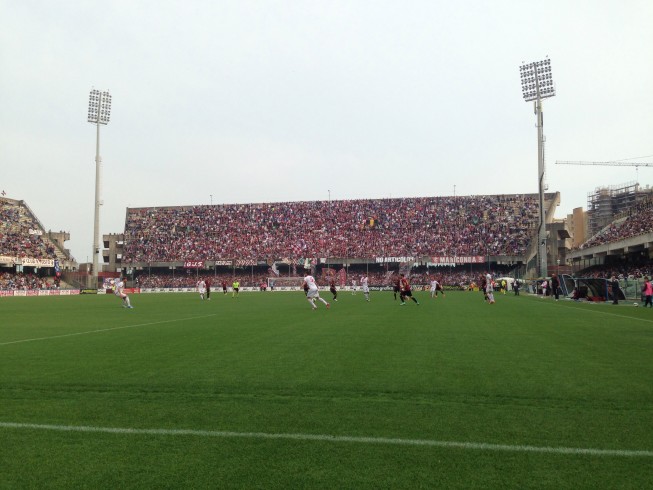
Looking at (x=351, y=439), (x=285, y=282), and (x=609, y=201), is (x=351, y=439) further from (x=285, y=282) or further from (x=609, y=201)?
(x=609, y=201)

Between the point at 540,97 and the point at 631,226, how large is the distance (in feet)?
57.9

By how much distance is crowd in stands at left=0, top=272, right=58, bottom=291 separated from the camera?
216 ft

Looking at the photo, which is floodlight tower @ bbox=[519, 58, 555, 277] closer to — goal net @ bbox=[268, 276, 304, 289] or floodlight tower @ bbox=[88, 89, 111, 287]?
goal net @ bbox=[268, 276, 304, 289]

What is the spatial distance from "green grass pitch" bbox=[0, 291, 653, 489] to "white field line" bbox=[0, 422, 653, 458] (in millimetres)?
18

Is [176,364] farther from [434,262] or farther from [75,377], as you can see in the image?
[434,262]

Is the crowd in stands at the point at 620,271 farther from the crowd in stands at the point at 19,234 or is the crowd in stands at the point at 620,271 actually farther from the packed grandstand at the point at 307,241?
the crowd in stands at the point at 19,234

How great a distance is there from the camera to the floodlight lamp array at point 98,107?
6775 centimetres

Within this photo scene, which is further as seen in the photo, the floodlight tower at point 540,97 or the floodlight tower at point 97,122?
the floodlight tower at point 97,122

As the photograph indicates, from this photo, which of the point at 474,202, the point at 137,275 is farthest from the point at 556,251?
the point at 137,275

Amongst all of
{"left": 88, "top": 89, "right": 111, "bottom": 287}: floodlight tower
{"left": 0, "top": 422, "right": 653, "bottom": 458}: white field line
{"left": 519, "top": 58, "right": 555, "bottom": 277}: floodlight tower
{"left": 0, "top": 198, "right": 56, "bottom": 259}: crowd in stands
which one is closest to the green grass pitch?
{"left": 0, "top": 422, "right": 653, "bottom": 458}: white field line

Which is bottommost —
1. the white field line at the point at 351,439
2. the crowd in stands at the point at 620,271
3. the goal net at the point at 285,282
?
the white field line at the point at 351,439

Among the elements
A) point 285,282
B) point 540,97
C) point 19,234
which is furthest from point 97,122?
point 540,97

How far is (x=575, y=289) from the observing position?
124 ft

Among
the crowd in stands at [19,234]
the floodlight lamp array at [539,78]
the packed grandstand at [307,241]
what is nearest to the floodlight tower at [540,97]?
the floodlight lamp array at [539,78]
